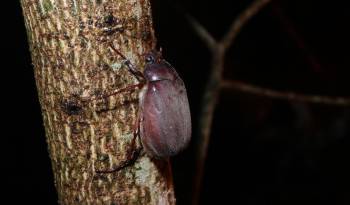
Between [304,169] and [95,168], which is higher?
[95,168]

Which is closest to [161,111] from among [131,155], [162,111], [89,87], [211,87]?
[162,111]

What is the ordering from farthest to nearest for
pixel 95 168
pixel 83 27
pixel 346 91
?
pixel 346 91, pixel 95 168, pixel 83 27

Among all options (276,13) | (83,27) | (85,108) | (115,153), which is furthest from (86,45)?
(276,13)

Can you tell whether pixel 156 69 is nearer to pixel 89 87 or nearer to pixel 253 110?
pixel 89 87

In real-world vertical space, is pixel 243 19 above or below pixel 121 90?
above

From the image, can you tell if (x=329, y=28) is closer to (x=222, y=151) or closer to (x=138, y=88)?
(x=222, y=151)

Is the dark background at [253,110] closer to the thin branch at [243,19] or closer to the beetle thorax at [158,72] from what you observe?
the thin branch at [243,19]
